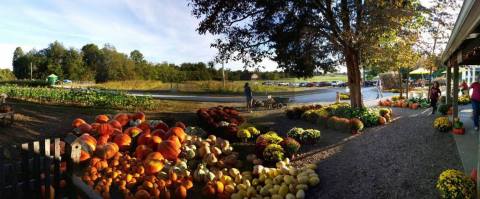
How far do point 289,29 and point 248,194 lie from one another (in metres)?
7.79

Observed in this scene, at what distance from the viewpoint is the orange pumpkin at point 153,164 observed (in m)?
7.52

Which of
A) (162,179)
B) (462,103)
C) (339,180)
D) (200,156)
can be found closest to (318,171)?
(339,180)

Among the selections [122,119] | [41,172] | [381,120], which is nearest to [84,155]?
[41,172]

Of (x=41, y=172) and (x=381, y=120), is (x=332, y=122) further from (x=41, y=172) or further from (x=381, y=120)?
(x=41, y=172)

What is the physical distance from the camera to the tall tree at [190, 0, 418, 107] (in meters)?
13.1

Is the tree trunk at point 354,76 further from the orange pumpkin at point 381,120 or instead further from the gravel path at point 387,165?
the gravel path at point 387,165

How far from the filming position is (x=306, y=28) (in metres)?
13.4

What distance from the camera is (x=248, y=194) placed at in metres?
7.06

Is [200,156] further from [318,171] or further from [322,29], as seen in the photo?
[322,29]

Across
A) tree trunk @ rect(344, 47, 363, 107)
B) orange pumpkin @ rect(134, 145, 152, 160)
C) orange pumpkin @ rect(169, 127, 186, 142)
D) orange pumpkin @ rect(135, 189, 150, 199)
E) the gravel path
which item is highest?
tree trunk @ rect(344, 47, 363, 107)

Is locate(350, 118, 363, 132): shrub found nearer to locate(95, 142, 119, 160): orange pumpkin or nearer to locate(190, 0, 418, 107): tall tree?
locate(190, 0, 418, 107): tall tree

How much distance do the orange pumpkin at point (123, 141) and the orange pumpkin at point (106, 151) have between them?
576 mm

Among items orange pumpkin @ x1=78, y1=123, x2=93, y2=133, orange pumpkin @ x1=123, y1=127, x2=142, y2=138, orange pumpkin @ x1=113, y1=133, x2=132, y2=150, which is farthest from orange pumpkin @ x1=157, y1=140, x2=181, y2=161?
orange pumpkin @ x1=78, y1=123, x2=93, y2=133

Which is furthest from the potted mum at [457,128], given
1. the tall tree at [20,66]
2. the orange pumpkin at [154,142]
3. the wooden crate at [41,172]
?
the tall tree at [20,66]
